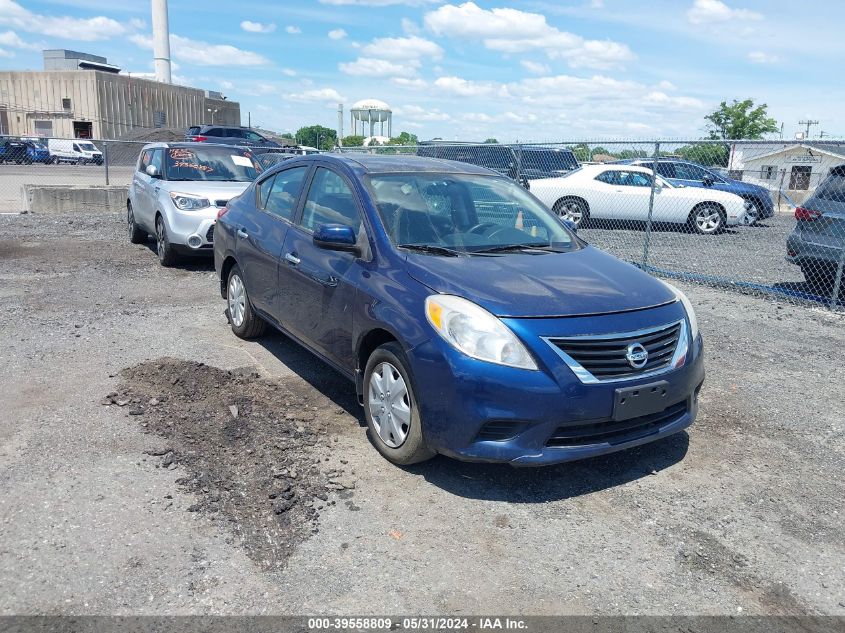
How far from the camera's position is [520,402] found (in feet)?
11.4

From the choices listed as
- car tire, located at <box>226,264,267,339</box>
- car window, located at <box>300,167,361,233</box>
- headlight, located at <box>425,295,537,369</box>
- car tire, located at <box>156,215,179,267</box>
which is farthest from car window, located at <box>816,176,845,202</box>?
car tire, located at <box>156,215,179,267</box>

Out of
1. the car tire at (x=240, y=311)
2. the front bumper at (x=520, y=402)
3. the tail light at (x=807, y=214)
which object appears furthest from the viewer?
the tail light at (x=807, y=214)

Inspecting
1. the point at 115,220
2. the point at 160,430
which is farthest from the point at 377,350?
the point at 115,220

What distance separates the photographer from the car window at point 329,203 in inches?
186

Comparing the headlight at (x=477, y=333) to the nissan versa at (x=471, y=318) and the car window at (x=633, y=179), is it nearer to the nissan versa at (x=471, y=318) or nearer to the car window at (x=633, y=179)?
the nissan versa at (x=471, y=318)

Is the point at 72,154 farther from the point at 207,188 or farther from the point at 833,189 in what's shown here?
the point at 833,189

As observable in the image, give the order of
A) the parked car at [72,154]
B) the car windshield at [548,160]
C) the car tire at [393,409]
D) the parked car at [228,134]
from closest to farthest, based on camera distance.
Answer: the car tire at [393,409]
the car windshield at [548,160]
the parked car at [228,134]
the parked car at [72,154]

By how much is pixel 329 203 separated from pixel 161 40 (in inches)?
3120

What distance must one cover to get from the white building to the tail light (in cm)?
53

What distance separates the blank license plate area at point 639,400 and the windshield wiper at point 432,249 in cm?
137

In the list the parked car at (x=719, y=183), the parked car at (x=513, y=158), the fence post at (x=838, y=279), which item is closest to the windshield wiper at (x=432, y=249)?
the fence post at (x=838, y=279)

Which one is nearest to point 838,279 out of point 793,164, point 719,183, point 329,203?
point 793,164

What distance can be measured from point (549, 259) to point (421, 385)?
1.37m

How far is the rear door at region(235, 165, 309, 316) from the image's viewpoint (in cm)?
541
